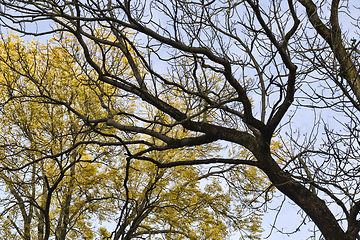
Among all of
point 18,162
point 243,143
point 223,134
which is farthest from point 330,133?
point 18,162

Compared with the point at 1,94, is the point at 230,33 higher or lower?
lower

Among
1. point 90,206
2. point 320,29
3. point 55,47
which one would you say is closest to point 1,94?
point 55,47

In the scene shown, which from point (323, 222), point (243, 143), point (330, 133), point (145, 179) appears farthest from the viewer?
point (145, 179)

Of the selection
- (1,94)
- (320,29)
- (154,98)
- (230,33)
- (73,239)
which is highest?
(1,94)

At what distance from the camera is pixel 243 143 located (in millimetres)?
4820

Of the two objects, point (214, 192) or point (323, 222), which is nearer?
point (323, 222)

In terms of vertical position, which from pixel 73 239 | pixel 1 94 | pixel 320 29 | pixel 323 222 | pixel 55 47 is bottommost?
pixel 323 222

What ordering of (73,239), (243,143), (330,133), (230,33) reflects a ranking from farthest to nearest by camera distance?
(73,239) → (230,33) → (243,143) → (330,133)

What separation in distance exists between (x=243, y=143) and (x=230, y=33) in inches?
78.3

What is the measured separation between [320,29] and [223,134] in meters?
3.14

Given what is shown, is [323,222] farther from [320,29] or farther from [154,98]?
[320,29]

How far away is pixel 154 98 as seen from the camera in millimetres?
5254

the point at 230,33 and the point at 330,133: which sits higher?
the point at 230,33

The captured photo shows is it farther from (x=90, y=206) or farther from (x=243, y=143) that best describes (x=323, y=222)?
(x=90, y=206)
